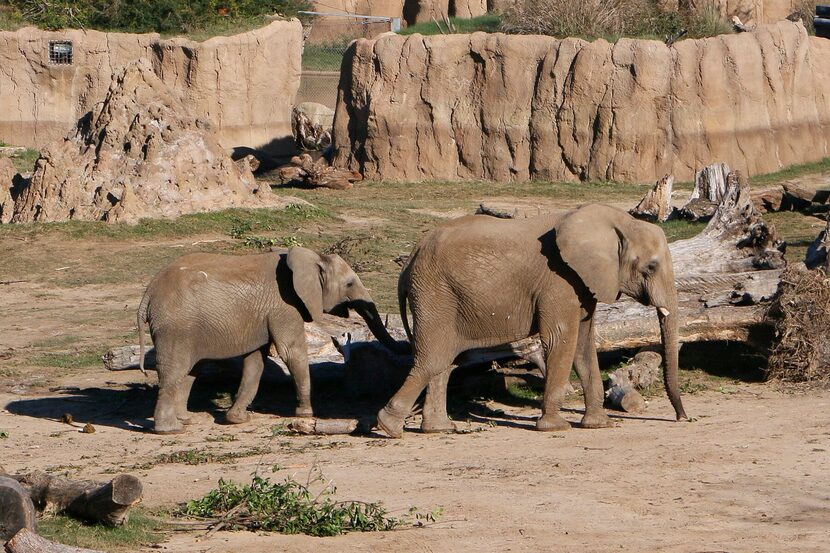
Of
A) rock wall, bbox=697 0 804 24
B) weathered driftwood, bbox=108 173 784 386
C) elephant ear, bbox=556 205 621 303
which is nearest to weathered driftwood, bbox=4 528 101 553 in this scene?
elephant ear, bbox=556 205 621 303

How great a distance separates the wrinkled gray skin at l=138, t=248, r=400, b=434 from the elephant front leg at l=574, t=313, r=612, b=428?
1921 millimetres

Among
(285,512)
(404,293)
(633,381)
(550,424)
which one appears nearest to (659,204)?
(633,381)

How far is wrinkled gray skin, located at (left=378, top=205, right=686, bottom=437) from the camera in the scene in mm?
10242

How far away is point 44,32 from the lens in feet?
94.4

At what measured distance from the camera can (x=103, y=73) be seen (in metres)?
28.8

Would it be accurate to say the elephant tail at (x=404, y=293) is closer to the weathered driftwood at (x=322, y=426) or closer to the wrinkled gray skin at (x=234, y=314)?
the wrinkled gray skin at (x=234, y=314)

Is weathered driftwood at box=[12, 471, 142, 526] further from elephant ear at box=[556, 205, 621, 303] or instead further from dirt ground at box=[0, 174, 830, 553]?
elephant ear at box=[556, 205, 621, 303]

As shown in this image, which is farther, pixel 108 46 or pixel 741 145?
pixel 108 46

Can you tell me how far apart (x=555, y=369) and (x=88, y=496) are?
13.4 feet

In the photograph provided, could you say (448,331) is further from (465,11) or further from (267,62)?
(465,11)

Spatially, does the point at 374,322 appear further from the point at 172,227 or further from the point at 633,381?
the point at 172,227

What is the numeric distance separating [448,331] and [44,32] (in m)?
20.6

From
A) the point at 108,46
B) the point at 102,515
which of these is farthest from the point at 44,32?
the point at 102,515

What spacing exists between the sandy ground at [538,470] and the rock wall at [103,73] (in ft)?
57.5
